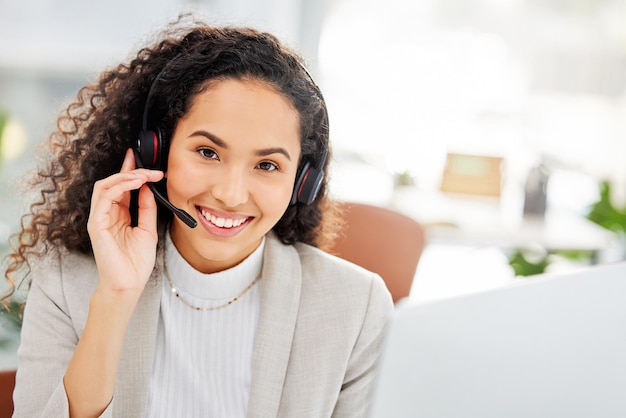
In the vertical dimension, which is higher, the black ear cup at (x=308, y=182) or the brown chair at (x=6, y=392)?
the black ear cup at (x=308, y=182)

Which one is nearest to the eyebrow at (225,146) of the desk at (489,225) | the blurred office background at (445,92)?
the desk at (489,225)

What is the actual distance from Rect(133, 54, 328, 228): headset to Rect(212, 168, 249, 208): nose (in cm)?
6

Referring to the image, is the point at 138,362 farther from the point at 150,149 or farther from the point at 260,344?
the point at 150,149

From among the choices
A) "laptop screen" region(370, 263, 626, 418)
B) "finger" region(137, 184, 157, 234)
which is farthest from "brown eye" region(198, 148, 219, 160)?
"laptop screen" region(370, 263, 626, 418)

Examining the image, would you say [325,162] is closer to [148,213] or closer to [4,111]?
[148,213]

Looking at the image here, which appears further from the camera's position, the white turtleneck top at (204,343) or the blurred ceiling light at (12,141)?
the blurred ceiling light at (12,141)

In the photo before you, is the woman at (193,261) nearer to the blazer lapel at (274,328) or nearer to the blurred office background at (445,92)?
the blazer lapel at (274,328)

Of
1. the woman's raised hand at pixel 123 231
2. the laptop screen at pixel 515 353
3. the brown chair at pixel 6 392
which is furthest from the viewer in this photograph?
the brown chair at pixel 6 392

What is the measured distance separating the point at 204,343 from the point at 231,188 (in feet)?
0.92

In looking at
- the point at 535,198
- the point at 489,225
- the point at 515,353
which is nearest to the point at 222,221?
the point at 515,353

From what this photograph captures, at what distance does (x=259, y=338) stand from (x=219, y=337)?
8 cm

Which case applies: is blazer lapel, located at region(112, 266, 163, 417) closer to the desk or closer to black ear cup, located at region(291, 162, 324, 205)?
black ear cup, located at region(291, 162, 324, 205)

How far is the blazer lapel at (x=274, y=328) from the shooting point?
1.08 meters

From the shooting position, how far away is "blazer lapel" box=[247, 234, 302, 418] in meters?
1.08
